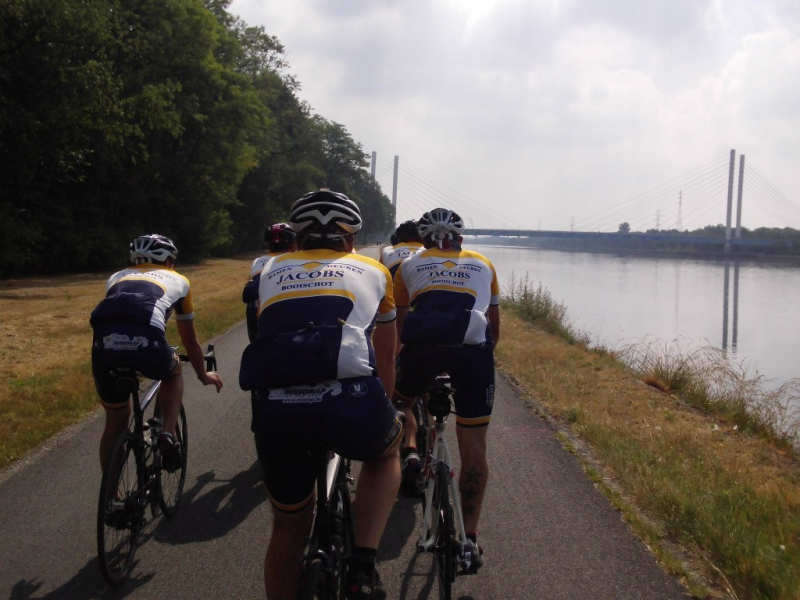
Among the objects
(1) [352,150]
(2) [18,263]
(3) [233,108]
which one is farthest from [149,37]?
(1) [352,150]

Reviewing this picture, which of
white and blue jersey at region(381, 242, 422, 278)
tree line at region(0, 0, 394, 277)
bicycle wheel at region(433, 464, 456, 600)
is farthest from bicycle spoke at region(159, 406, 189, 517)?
tree line at region(0, 0, 394, 277)

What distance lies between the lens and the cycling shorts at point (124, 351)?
3.89 metres

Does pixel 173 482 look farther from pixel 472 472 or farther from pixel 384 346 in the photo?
pixel 384 346

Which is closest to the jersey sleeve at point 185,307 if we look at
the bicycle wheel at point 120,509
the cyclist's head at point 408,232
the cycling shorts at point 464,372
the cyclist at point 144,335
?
the cyclist at point 144,335

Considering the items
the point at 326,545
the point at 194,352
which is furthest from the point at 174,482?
the point at 326,545

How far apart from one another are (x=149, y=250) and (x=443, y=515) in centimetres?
247

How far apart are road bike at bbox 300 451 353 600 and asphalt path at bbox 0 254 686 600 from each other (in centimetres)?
95

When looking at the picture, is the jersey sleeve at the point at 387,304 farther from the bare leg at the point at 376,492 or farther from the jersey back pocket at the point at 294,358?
the bare leg at the point at 376,492

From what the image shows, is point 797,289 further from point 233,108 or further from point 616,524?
point 616,524

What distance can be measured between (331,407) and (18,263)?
2359 cm

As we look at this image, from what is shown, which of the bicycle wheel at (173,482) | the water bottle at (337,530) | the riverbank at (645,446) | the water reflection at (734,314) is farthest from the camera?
the water reflection at (734,314)

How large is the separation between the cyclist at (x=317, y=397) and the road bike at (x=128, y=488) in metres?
1.41

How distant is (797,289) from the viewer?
32125 mm

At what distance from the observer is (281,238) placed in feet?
20.1
